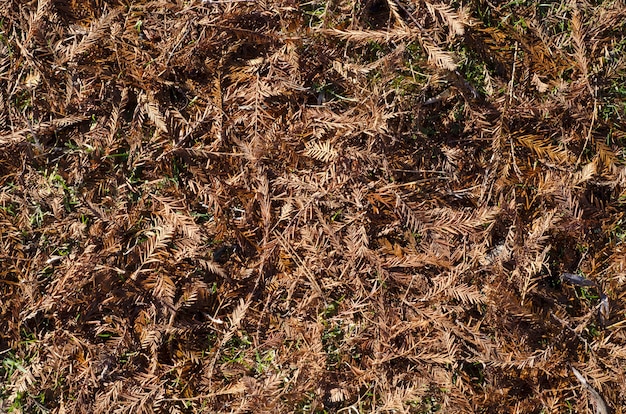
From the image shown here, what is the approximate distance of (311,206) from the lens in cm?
240

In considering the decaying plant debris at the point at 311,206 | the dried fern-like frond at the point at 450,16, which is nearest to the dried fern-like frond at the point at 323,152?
the decaying plant debris at the point at 311,206

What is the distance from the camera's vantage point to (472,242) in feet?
7.82

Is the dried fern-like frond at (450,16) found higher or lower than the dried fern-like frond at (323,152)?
higher

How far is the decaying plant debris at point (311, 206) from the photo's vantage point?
2336 mm

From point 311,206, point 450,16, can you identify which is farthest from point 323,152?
point 450,16

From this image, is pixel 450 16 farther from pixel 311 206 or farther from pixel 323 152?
pixel 311 206

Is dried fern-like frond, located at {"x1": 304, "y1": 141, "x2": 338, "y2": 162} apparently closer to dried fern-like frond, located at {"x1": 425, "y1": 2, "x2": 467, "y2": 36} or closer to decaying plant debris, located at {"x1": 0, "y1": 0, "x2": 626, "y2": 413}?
decaying plant debris, located at {"x1": 0, "y1": 0, "x2": 626, "y2": 413}

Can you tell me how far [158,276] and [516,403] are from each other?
4.32 ft

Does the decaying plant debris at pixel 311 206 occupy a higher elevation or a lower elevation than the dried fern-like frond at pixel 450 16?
lower

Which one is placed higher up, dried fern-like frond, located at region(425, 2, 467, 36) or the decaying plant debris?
dried fern-like frond, located at region(425, 2, 467, 36)

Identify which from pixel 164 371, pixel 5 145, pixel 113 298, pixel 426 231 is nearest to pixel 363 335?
pixel 426 231

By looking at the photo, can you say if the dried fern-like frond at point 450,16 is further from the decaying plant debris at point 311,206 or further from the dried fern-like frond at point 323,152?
the dried fern-like frond at point 323,152

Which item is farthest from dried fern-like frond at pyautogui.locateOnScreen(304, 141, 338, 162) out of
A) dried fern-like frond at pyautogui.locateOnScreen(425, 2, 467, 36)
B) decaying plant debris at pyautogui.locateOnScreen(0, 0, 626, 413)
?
dried fern-like frond at pyautogui.locateOnScreen(425, 2, 467, 36)

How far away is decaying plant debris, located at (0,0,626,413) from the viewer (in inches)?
92.0
